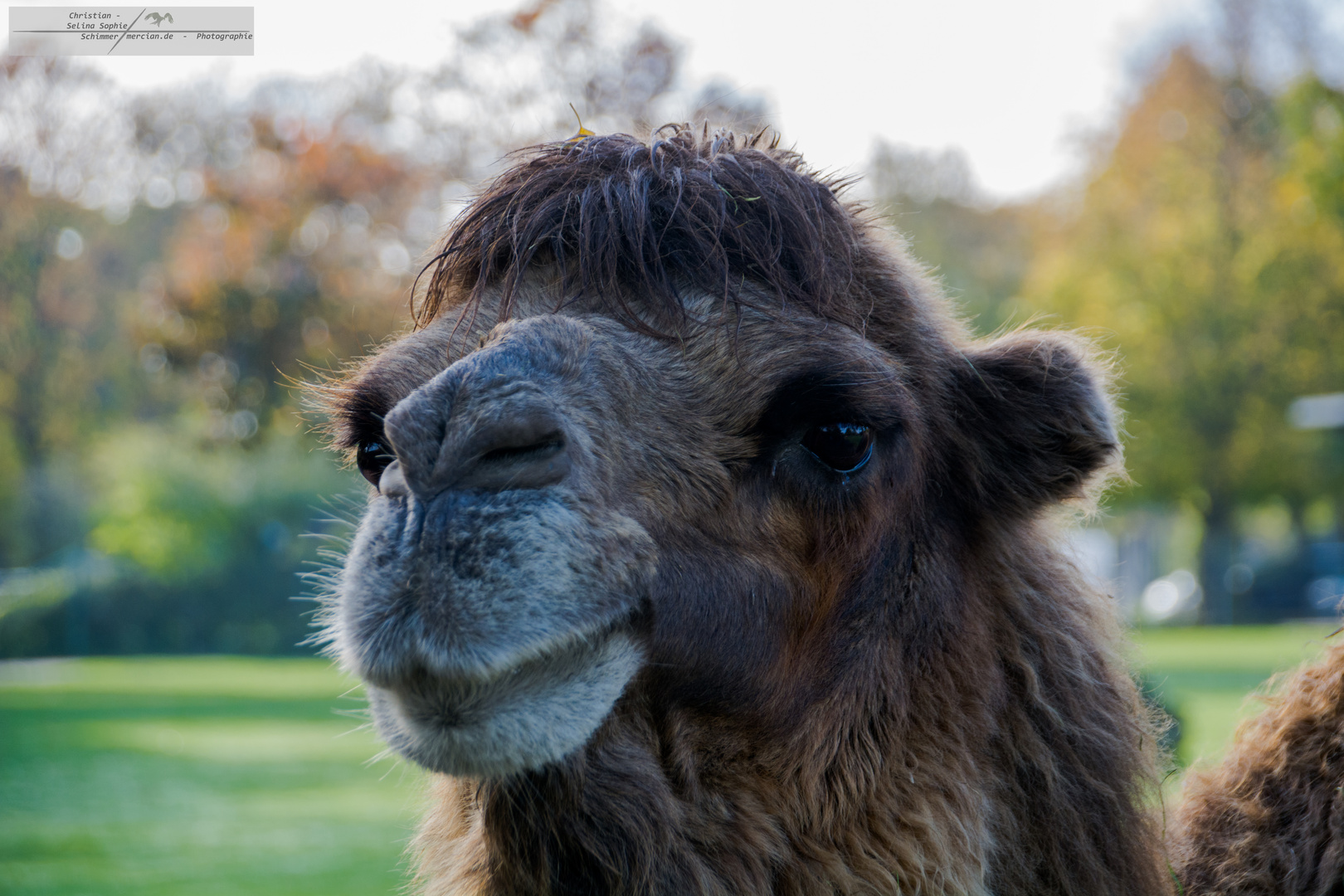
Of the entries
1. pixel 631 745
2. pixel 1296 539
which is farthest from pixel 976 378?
pixel 1296 539

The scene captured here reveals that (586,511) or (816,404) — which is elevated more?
(816,404)

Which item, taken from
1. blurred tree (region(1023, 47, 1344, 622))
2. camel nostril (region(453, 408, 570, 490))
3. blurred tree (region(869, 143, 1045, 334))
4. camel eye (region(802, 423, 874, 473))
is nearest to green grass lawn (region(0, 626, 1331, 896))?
camel eye (region(802, 423, 874, 473))

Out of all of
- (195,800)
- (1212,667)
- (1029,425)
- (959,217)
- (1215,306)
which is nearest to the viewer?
(1029,425)

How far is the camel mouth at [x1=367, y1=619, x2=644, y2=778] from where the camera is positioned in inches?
93.3

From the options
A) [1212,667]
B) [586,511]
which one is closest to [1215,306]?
[1212,667]

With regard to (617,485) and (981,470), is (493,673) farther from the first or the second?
(981,470)

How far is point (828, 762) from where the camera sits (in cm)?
294

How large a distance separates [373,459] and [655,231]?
37.7 inches

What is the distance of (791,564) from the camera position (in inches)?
116

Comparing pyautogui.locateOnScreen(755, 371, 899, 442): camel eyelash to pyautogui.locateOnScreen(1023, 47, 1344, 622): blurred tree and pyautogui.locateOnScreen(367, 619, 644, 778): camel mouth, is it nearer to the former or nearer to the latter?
pyautogui.locateOnScreen(367, 619, 644, 778): camel mouth

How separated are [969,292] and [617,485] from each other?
4288 centimetres

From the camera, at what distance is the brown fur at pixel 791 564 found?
274 cm

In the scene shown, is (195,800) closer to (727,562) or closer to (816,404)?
(727,562)

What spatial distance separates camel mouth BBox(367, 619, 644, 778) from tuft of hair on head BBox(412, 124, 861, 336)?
0.91 metres
